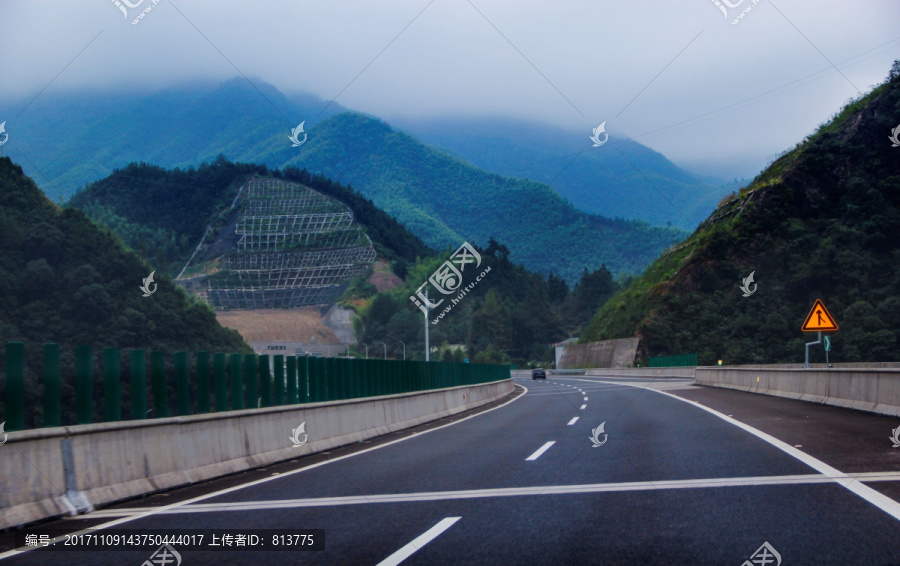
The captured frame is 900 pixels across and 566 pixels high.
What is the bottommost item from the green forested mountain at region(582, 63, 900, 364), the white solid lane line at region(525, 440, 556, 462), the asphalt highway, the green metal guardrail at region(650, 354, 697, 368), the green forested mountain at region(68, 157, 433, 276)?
the green metal guardrail at region(650, 354, 697, 368)

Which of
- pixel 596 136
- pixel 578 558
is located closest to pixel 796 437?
pixel 578 558

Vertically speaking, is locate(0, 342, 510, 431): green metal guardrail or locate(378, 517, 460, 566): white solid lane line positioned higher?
locate(0, 342, 510, 431): green metal guardrail

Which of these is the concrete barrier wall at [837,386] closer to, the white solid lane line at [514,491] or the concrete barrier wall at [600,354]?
the white solid lane line at [514,491]

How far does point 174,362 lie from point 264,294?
15471cm

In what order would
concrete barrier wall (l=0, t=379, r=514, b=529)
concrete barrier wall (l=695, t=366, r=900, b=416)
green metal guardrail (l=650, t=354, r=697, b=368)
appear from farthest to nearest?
green metal guardrail (l=650, t=354, r=697, b=368) → concrete barrier wall (l=695, t=366, r=900, b=416) → concrete barrier wall (l=0, t=379, r=514, b=529)

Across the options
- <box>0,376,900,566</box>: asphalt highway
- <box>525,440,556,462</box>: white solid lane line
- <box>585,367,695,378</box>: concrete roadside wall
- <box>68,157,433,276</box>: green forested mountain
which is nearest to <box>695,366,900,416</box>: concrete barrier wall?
<box>0,376,900,566</box>: asphalt highway

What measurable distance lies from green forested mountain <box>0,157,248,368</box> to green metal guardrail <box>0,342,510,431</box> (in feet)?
183

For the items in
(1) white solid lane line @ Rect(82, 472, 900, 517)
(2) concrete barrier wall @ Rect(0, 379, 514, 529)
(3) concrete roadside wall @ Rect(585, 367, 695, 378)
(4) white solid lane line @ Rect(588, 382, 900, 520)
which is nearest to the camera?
(4) white solid lane line @ Rect(588, 382, 900, 520)

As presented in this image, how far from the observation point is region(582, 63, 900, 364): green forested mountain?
2995 inches

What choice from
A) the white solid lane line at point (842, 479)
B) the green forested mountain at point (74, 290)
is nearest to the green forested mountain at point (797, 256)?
the green forested mountain at point (74, 290)

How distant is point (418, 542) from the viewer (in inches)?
264

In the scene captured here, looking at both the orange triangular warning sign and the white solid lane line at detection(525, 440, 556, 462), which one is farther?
the orange triangular warning sign

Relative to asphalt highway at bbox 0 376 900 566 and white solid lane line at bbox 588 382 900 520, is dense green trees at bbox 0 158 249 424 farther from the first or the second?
white solid lane line at bbox 588 382 900 520

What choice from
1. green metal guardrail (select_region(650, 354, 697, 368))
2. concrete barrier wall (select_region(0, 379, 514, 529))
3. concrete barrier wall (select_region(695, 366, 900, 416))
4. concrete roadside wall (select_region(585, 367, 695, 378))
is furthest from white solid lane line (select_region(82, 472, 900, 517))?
green metal guardrail (select_region(650, 354, 697, 368))
